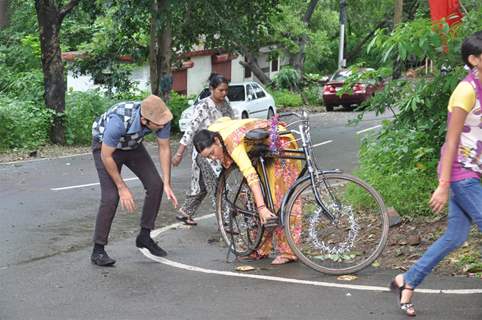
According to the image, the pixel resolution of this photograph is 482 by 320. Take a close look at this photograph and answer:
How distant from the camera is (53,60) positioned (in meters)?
20.0

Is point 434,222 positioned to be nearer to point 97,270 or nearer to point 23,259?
point 97,270

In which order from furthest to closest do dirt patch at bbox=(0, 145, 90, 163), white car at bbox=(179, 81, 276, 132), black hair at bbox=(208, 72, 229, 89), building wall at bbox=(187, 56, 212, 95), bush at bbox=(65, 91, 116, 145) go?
building wall at bbox=(187, 56, 212, 95)
white car at bbox=(179, 81, 276, 132)
bush at bbox=(65, 91, 116, 145)
dirt patch at bbox=(0, 145, 90, 163)
black hair at bbox=(208, 72, 229, 89)

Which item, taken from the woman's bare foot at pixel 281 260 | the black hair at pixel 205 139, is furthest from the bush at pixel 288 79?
the black hair at pixel 205 139

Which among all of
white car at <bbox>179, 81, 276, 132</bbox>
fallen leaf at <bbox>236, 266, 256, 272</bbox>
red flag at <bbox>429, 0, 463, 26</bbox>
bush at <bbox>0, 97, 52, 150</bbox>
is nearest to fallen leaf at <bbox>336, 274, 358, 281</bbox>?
fallen leaf at <bbox>236, 266, 256, 272</bbox>

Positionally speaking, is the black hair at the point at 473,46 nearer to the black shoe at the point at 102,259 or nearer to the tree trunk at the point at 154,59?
the black shoe at the point at 102,259

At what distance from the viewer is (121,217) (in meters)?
10.1

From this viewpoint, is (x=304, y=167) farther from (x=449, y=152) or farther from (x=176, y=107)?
(x=176, y=107)

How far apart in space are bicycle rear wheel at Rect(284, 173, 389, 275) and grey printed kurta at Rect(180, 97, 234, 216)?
1.68 meters

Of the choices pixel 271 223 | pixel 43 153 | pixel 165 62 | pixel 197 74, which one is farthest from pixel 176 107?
pixel 271 223

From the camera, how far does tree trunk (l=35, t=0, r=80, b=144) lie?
64.2 feet

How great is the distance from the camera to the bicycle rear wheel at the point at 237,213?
7.36 meters

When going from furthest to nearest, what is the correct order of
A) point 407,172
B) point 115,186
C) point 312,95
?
point 312,95, point 407,172, point 115,186

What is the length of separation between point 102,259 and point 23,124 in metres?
12.7

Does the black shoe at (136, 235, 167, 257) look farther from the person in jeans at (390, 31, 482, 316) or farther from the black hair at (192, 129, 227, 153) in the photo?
the person in jeans at (390, 31, 482, 316)
